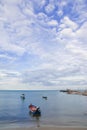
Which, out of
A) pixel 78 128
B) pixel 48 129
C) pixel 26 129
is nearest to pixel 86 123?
pixel 78 128

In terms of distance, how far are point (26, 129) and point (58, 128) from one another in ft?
14.0

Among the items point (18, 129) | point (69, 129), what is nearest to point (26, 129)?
point (18, 129)

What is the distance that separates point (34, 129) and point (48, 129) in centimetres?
186

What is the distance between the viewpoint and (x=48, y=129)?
2853 cm

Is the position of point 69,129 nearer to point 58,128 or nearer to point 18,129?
point 58,128

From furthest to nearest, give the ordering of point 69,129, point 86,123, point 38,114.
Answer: point 38,114 < point 86,123 < point 69,129

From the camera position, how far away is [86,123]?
33625 millimetres

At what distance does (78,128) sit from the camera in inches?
1130

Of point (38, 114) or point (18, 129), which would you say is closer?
point (18, 129)

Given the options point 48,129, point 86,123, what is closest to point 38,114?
point 86,123

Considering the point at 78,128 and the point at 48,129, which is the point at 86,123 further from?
the point at 48,129

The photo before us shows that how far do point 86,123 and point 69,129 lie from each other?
6314mm

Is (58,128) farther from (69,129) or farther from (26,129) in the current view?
(26,129)

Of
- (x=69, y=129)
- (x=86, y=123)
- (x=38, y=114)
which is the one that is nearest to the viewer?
(x=69, y=129)
